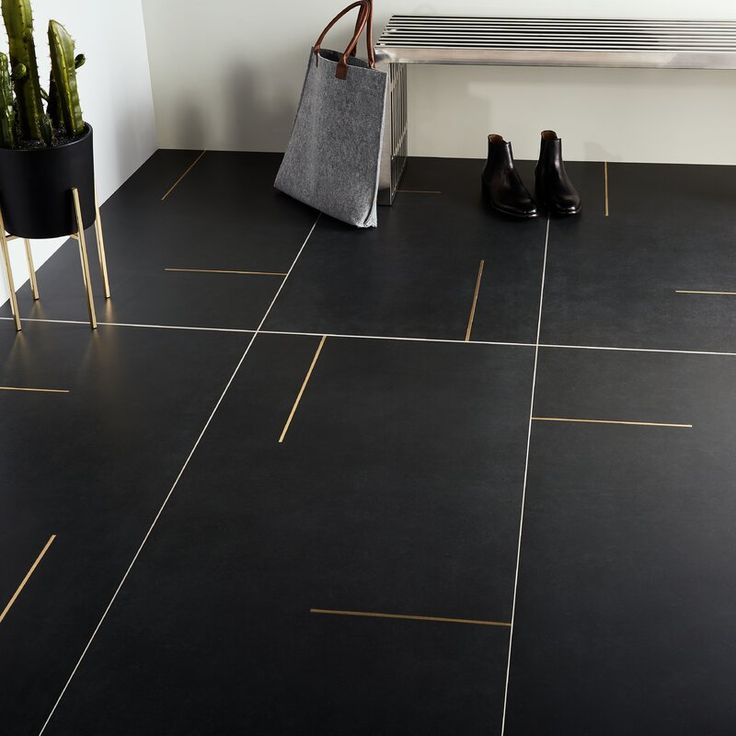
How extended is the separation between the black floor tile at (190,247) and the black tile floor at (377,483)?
14 mm

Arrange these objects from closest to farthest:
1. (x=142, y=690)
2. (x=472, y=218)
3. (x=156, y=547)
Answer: (x=142, y=690), (x=156, y=547), (x=472, y=218)

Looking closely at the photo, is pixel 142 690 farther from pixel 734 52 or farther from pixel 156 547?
pixel 734 52

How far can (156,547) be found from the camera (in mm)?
1964

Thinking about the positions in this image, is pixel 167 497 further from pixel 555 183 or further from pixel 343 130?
pixel 555 183

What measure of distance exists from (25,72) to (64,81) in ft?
0.34

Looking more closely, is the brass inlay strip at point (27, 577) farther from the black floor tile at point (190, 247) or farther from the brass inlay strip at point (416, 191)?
the brass inlay strip at point (416, 191)

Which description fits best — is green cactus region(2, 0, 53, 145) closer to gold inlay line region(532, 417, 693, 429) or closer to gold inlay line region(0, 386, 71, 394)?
gold inlay line region(0, 386, 71, 394)

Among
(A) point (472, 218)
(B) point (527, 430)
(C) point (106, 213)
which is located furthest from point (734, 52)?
(C) point (106, 213)

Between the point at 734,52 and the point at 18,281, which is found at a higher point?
the point at 734,52

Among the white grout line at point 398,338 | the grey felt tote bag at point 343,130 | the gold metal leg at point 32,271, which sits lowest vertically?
the white grout line at point 398,338

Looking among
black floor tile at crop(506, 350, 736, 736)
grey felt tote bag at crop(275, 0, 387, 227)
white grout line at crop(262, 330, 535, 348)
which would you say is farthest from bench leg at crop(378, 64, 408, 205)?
black floor tile at crop(506, 350, 736, 736)

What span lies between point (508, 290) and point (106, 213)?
143 cm

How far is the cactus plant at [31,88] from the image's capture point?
2.47 meters

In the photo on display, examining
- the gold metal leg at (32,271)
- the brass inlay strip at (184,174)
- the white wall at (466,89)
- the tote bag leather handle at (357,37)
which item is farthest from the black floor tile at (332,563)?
the white wall at (466,89)
